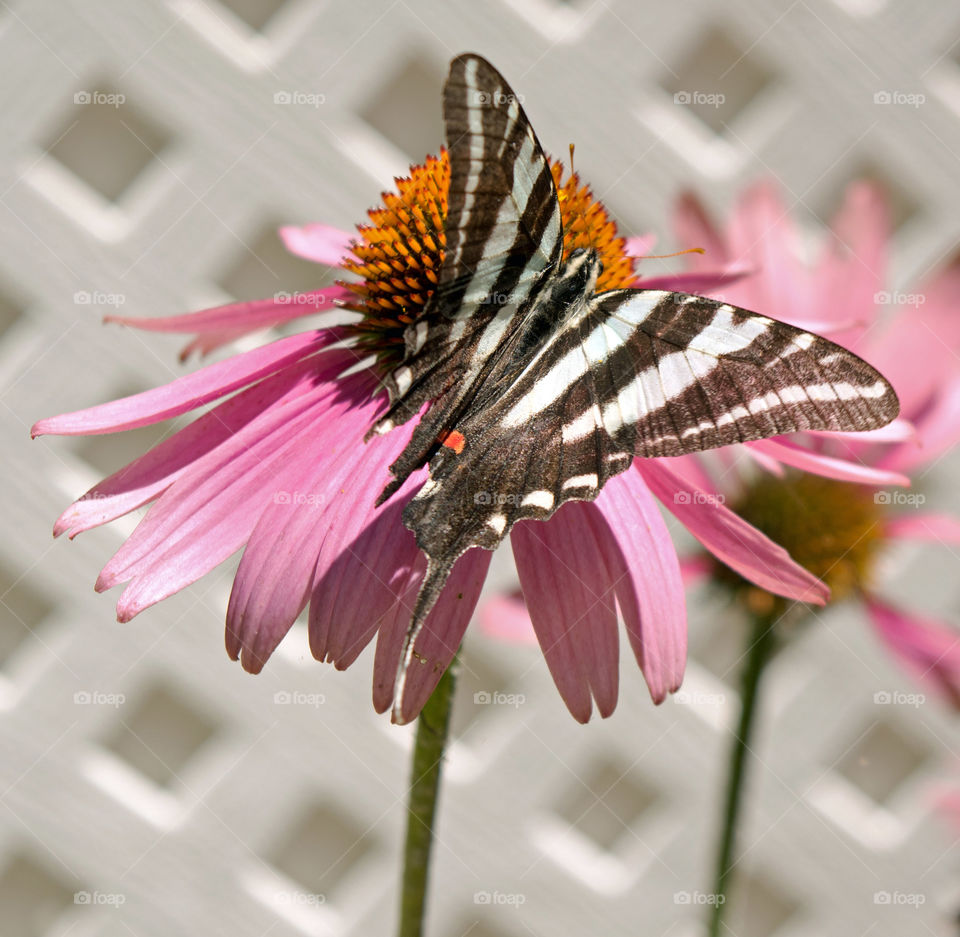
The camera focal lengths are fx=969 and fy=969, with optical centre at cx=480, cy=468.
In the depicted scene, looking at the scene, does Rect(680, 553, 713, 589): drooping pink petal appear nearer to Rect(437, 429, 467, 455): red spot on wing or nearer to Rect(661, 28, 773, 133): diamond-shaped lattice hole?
Answer: Rect(437, 429, 467, 455): red spot on wing

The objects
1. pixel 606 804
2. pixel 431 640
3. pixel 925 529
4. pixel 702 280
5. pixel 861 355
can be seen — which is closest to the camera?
pixel 431 640

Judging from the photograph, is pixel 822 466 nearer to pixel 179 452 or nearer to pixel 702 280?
pixel 702 280

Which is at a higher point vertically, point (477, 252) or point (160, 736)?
point (477, 252)

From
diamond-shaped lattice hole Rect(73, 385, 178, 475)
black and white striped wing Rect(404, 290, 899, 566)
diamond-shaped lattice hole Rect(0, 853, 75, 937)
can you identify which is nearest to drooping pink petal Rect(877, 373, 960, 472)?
black and white striped wing Rect(404, 290, 899, 566)

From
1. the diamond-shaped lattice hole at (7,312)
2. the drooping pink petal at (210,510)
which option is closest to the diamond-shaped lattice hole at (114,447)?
the diamond-shaped lattice hole at (7,312)

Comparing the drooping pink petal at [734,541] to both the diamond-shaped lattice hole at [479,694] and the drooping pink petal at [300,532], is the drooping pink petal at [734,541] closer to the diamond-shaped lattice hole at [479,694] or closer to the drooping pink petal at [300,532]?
the drooping pink petal at [300,532]

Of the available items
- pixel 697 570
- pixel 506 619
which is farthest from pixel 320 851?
pixel 697 570
